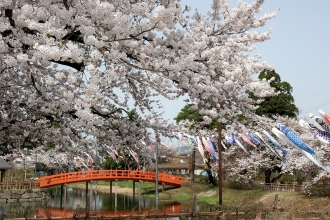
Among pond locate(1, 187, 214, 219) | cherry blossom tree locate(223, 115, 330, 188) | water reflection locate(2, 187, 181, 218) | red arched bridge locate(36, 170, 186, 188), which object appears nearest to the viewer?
pond locate(1, 187, 214, 219)

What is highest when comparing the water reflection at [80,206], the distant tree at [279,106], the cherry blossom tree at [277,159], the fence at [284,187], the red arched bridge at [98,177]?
the distant tree at [279,106]

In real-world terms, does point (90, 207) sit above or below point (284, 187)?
below

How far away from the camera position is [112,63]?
211 inches

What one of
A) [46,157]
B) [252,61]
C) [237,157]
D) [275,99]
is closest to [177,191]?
[237,157]

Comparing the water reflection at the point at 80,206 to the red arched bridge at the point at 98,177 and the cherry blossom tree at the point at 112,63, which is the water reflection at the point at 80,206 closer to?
the red arched bridge at the point at 98,177

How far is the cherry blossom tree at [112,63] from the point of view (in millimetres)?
4832

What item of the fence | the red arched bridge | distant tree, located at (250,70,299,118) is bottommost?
the fence

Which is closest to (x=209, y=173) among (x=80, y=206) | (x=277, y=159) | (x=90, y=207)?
(x=277, y=159)

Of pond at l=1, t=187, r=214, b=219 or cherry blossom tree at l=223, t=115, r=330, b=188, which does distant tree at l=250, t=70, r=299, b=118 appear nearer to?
cherry blossom tree at l=223, t=115, r=330, b=188

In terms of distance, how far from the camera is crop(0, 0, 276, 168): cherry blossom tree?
15.9ft

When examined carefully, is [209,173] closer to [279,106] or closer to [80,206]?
[279,106]

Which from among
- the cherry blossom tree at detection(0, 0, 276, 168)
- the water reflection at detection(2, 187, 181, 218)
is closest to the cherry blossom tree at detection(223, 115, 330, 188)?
the water reflection at detection(2, 187, 181, 218)

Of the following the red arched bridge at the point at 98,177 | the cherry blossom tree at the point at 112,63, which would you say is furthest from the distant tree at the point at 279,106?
the cherry blossom tree at the point at 112,63

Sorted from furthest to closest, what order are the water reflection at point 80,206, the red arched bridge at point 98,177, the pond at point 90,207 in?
1. the red arched bridge at point 98,177
2. the water reflection at point 80,206
3. the pond at point 90,207
